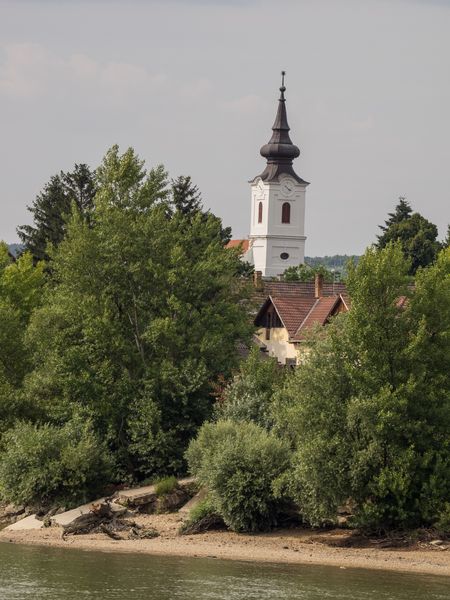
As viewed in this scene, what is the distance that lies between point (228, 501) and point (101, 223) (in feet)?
50.2

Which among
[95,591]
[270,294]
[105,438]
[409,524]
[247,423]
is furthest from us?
[270,294]

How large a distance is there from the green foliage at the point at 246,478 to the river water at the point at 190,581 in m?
3.05

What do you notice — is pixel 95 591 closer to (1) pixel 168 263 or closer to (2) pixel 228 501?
(2) pixel 228 501

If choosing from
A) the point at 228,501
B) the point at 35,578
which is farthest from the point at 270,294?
the point at 35,578

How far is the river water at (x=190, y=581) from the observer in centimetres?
3938

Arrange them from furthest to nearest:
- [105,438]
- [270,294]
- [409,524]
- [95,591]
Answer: [270,294] < [105,438] < [409,524] < [95,591]

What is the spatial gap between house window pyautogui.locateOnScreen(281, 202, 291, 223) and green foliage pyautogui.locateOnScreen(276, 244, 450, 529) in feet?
409

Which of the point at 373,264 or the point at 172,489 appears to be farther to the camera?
the point at 172,489

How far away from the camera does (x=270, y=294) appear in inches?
3219

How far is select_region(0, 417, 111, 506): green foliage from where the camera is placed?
53.0 m

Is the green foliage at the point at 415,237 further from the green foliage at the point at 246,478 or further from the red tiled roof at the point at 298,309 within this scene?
the green foliage at the point at 246,478

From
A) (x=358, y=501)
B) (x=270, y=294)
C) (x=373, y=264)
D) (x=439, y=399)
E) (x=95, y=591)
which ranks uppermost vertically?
(x=270, y=294)

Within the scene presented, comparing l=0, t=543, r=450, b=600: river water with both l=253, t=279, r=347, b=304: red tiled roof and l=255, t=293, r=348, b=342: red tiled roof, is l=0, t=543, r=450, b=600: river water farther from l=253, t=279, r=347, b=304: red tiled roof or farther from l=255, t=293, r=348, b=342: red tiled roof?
l=253, t=279, r=347, b=304: red tiled roof

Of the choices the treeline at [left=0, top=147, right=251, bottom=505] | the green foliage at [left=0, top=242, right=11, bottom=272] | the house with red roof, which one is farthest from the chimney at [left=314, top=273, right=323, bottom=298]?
the treeline at [left=0, top=147, right=251, bottom=505]
